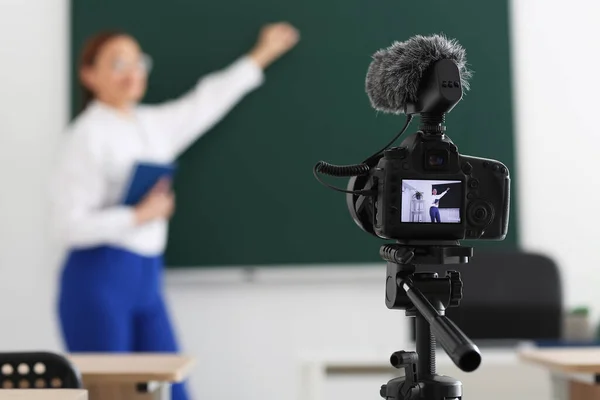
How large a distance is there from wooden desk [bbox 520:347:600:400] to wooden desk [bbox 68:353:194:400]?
0.90 m

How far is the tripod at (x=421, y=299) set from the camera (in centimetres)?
102

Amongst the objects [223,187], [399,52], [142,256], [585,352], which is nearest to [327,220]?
[223,187]

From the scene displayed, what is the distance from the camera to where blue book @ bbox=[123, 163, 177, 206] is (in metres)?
3.13

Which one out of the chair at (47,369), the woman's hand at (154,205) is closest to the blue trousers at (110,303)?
the woman's hand at (154,205)

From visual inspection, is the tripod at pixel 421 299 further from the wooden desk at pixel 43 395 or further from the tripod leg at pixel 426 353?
the wooden desk at pixel 43 395

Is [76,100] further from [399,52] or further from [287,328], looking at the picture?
[399,52]

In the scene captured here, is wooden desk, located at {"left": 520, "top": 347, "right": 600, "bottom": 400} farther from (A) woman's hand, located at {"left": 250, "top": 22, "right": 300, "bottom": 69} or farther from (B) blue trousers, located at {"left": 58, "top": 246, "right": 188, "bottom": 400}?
(A) woman's hand, located at {"left": 250, "top": 22, "right": 300, "bottom": 69}

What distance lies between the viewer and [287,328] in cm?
379

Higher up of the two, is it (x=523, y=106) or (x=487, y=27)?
(x=487, y=27)

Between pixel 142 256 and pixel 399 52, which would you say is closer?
pixel 399 52

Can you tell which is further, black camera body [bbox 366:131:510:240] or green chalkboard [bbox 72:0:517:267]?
green chalkboard [bbox 72:0:517:267]

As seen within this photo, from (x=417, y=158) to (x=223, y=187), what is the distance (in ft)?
8.93

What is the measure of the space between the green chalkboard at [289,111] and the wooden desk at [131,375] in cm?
150

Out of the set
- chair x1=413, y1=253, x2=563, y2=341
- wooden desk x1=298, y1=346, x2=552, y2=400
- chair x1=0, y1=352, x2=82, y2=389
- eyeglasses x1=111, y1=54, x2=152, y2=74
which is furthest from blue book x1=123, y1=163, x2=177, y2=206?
chair x1=0, y1=352, x2=82, y2=389
